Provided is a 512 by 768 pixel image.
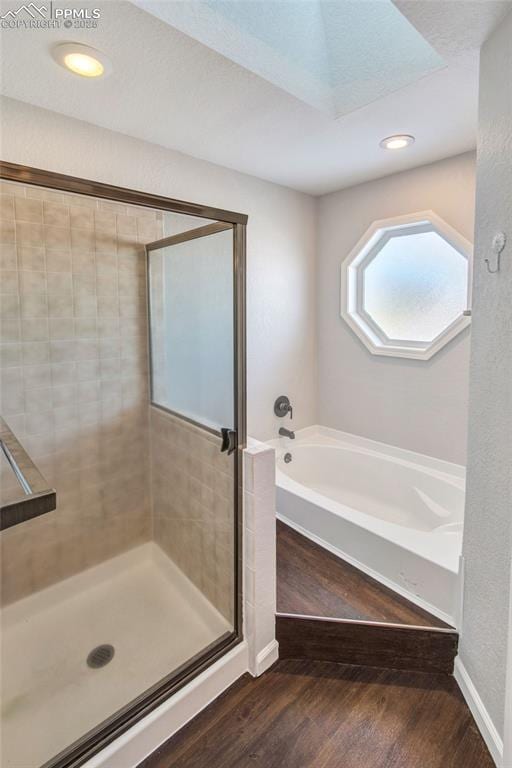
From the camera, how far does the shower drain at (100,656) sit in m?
1.78

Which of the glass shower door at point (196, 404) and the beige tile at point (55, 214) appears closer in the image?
the glass shower door at point (196, 404)

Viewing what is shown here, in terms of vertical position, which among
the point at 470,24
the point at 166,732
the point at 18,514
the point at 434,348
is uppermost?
the point at 470,24

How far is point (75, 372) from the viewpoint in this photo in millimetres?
2184

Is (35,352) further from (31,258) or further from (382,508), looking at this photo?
(382,508)

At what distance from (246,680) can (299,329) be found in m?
2.31

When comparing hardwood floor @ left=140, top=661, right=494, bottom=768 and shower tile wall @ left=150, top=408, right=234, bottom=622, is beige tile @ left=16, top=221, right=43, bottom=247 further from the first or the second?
hardwood floor @ left=140, top=661, right=494, bottom=768

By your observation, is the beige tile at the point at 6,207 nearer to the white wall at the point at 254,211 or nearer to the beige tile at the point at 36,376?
the white wall at the point at 254,211

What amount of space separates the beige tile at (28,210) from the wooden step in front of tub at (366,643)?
7.02 feet

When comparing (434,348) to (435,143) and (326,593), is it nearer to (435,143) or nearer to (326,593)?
(435,143)

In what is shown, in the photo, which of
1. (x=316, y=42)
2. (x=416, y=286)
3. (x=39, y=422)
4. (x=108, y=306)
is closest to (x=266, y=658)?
→ (x=39, y=422)

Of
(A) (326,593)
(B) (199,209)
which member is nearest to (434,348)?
(A) (326,593)

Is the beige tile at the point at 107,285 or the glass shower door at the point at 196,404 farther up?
the beige tile at the point at 107,285

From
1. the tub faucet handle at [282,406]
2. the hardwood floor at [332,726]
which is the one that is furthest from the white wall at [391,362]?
the hardwood floor at [332,726]

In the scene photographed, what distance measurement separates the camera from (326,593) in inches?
72.9
